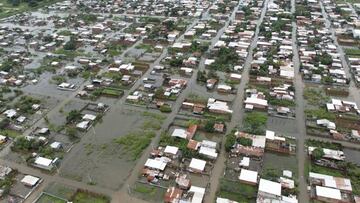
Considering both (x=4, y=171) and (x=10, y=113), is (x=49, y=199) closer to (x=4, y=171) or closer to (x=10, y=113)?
(x=4, y=171)

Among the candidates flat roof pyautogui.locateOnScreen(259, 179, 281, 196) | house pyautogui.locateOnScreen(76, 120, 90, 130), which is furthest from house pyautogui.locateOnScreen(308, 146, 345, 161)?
house pyautogui.locateOnScreen(76, 120, 90, 130)

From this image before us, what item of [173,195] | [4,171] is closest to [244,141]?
[173,195]

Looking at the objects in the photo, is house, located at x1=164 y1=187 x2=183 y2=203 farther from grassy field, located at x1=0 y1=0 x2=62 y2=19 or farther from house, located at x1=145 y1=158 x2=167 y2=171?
grassy field, located at x1=0 y1=0 x2=62 y2=19

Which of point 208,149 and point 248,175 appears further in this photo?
point 208,149

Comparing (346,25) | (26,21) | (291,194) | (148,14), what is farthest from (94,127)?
(346,25)

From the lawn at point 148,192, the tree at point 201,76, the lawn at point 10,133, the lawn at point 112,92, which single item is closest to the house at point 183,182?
the lawn at point 148,192

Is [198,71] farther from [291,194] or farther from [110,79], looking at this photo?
[291,194]
